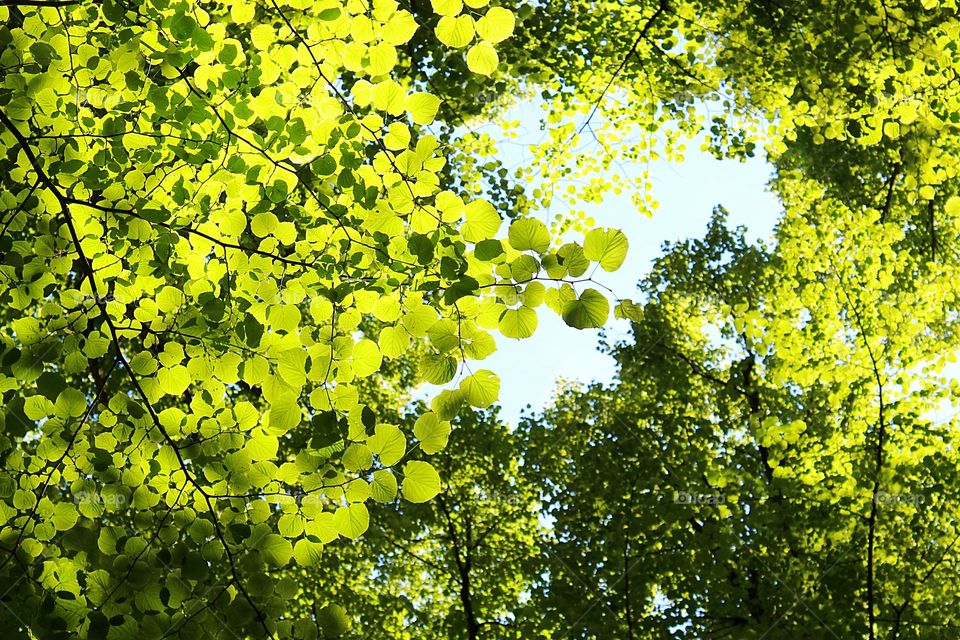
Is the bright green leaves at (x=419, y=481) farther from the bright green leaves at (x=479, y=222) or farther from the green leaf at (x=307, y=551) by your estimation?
the bright green leaves at (x=479, y=222)

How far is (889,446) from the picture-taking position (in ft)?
23.3

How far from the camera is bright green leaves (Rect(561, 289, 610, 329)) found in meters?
1.65

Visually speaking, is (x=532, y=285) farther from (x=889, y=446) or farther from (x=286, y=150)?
(x=889, y=446)

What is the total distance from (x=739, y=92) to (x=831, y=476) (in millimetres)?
3376

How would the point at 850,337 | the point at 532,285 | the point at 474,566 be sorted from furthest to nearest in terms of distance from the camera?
the point at 474,566
the point at 850,337
the point at 532,285

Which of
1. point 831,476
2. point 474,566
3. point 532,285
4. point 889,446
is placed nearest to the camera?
point 532,285

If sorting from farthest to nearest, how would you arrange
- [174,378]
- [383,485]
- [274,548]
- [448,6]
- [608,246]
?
[174,378], [274,548], [383,485], [448,6], [608,246]

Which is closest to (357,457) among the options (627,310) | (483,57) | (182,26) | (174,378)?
(627,310)

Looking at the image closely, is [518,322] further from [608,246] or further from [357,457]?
[357,457]

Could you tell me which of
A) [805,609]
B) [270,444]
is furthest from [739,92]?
[270,444]

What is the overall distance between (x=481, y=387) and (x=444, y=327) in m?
0.18

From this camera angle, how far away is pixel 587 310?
167 centimetres

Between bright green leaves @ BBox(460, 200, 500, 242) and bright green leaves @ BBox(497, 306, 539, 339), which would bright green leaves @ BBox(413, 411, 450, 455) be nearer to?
bright green leaves @ BBox(497, 306, 539, 339)

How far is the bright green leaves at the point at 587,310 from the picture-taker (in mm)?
1650
